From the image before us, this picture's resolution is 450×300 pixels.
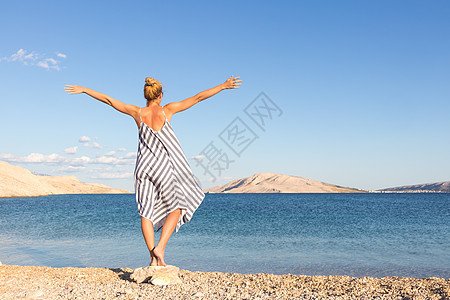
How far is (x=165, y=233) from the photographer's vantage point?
5.01 meters

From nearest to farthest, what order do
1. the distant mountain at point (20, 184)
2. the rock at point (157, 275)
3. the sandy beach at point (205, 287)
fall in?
the sandy beach at point (205, 287) → the rock at point (157, 275) → the distant mountain at point (20, 184)

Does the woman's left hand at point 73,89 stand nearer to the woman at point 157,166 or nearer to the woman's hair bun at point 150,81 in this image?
the woman at point 157,166

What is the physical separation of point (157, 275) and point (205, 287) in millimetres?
749

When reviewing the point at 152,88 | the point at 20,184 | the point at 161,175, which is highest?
the point at 152,88

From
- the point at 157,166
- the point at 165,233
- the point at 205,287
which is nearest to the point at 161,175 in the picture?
the point at 157,166

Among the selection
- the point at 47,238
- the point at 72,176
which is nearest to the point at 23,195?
the point at 72,176

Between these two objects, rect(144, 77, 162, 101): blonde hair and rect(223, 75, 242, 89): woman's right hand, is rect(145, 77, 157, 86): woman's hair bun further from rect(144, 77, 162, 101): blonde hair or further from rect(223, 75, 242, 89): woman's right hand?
rect(223, 75, 242, 89): woman's right hand

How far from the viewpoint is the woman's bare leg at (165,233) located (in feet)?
16.4

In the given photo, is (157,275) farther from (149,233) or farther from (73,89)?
(73,89)

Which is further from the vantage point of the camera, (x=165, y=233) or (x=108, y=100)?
(x=108, y=100)

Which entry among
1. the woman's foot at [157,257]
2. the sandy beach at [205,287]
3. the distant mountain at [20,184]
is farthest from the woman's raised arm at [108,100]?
the distant mountain at [20,184]

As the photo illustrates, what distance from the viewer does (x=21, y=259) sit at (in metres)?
10.4

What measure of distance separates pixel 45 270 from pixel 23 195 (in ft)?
318

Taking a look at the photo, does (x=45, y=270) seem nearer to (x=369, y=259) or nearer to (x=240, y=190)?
(x=369, y=259)
